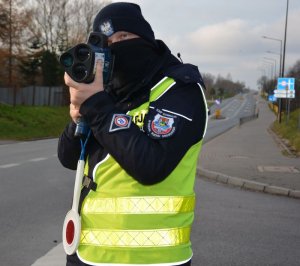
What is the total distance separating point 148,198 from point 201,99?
1.45ft

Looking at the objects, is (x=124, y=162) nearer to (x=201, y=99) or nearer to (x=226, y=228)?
(x=201, y=99)

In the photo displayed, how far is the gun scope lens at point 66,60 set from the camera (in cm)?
196

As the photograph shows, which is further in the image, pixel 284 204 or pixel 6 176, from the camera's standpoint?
pixel 6 176

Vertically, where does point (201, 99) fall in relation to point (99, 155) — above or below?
above

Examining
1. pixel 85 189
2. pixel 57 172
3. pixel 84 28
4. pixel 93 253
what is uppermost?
pixel 84 28

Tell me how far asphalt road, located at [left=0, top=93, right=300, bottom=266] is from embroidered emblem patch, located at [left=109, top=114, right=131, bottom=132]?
3.50 metres

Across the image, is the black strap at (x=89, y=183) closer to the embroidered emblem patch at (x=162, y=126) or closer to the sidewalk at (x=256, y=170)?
the embroidered emblem patch at (x=162, y=126)

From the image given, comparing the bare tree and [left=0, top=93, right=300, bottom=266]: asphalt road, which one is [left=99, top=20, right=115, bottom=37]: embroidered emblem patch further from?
the bare tree

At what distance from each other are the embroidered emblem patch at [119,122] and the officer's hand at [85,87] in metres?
0.13

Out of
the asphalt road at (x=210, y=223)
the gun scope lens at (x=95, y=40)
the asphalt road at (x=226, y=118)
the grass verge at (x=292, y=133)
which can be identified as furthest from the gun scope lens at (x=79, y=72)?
the asphalt road at (x=226, y=118)

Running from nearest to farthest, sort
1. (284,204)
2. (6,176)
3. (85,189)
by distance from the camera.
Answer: (85,189)
(284,204)
(6,176)

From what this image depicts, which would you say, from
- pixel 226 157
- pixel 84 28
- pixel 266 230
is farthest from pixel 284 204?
pixel 84 28

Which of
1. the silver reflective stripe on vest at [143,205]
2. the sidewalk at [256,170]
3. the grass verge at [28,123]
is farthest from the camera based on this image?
the grass verge at [28,123]

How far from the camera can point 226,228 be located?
659cm
